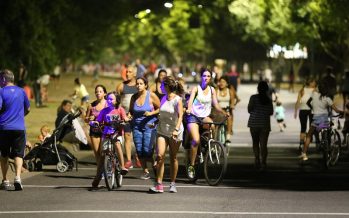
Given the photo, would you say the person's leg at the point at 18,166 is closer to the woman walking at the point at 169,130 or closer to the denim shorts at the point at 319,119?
the woman walking at the point at 169,130

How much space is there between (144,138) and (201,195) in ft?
6.66

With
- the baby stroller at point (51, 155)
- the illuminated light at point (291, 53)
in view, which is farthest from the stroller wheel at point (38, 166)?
the illuminated light at point (291, 53)

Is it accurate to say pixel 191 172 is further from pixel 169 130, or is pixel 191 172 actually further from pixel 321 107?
pixel 321 107

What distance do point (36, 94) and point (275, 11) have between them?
89.9ft

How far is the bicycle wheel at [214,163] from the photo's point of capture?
1682 centimetres

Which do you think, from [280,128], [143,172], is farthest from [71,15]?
[143,172]

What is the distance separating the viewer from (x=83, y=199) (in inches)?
594

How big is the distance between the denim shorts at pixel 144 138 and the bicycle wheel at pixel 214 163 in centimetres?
90

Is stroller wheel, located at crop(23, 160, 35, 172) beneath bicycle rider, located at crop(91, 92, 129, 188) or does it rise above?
beneath

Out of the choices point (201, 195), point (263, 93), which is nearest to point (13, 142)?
point (201, 195)

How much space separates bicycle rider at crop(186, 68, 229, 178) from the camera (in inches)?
677

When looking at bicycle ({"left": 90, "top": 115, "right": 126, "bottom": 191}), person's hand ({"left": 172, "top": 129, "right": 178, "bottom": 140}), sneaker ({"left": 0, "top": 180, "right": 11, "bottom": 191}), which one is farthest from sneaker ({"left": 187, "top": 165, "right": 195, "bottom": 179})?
sneaker ({"left": 0, "top": 180, "right": 11, "bottom": 191})

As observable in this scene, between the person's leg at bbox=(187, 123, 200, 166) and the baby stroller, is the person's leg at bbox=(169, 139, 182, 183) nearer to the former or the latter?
the person's leg at bbox=(187, 123, 200, 166)

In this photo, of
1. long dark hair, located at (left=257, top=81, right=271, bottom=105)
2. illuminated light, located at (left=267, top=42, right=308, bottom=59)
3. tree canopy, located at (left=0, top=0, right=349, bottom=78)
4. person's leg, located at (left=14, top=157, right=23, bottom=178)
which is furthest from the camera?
illuminated light, located at (left=267, top=42, right=308, bottom=59)
